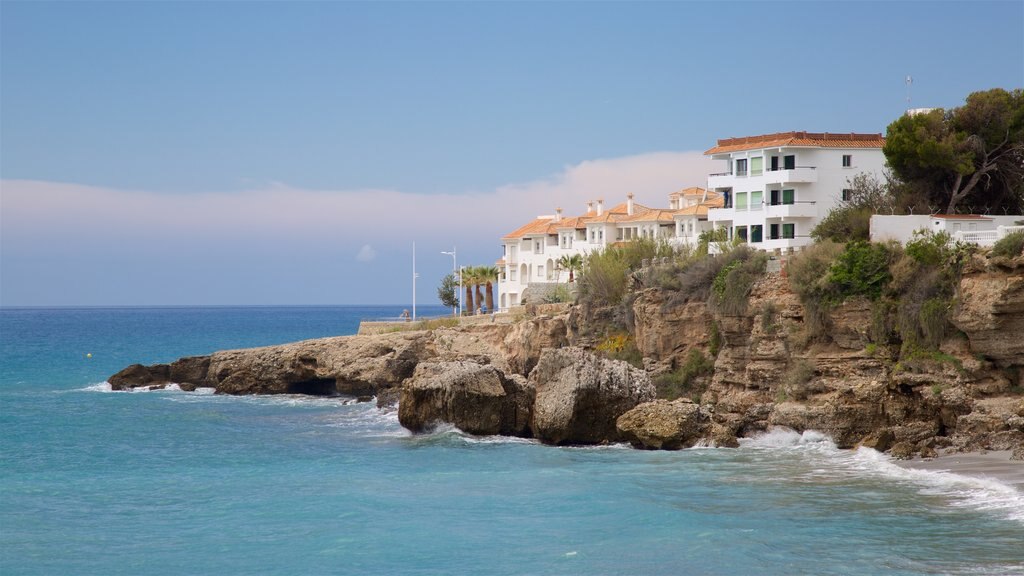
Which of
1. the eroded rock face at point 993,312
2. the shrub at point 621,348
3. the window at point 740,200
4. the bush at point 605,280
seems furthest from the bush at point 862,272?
the window at point 740,200

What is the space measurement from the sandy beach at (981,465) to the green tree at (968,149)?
14818 millimetres

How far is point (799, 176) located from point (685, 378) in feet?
50.6

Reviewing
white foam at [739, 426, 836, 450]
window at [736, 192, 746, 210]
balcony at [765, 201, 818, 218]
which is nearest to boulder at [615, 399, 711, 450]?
white foam at [739, 426, 836, 450]

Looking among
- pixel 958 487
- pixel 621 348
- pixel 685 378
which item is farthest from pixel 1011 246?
pixel 621 348

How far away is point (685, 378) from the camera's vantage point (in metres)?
41.4

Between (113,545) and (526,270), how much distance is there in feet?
213

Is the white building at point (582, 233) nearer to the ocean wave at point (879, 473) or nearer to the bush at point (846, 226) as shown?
the bush at point (846, 226)

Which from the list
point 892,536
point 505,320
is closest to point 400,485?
point 892,536

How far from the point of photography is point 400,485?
30.3 m

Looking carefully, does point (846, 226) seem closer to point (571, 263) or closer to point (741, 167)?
point (741, 167)

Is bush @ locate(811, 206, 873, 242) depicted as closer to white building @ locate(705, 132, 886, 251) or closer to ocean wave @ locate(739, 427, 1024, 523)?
white building @ locate(705, 132, 886, 251)

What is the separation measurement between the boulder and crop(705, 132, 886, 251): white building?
61.1 feet

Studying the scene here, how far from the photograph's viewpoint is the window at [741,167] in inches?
2162

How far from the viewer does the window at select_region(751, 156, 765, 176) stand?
5372cm
